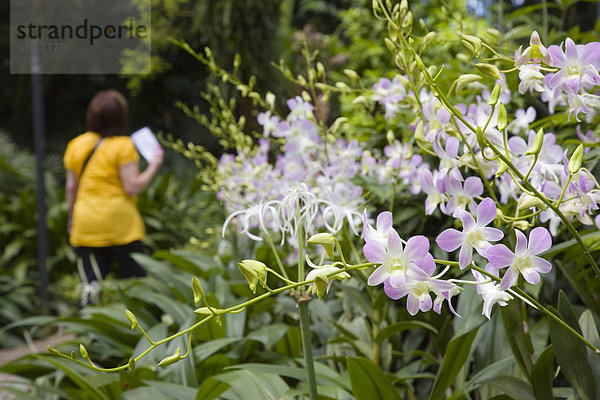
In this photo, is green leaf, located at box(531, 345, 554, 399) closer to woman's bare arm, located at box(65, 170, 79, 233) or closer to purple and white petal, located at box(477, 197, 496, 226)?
purple and white petal, located at box(477, 197, 496, 226)

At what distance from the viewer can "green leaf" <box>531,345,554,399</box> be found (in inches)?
33.0

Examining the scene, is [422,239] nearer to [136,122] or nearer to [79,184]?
[79,184]

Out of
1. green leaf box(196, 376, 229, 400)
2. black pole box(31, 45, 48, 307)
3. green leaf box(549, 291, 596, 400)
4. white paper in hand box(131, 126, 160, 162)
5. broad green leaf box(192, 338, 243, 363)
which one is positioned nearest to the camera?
green leaf box(549, 291, 596, 400)

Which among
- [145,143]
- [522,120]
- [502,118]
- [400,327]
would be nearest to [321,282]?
[502,118]

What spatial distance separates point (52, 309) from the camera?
3.96 meters

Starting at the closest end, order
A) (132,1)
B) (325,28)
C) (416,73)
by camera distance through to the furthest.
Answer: (416,73) → (132,1) → (325,28)

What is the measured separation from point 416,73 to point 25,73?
8310 mm

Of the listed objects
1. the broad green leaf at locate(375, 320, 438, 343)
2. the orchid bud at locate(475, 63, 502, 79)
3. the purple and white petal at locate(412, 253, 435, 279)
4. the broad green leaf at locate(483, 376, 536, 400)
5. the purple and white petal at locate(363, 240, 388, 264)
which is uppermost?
the orchid bud at locate(475, 63, 502, 79)

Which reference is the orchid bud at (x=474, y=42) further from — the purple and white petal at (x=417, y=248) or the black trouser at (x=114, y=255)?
the black trouser at (x=114, y=255)

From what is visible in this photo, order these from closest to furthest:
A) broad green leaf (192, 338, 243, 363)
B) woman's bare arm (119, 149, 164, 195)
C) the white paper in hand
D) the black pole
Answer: broad green leaf (192, 338, 243, 363)
the white paper in hand
woman's bare arm (119, 149, 164, 195)
the black pole

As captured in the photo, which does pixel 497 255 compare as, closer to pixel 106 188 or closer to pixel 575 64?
pixel 575 64

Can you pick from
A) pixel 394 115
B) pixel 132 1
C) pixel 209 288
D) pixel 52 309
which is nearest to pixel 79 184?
pixel 52 309

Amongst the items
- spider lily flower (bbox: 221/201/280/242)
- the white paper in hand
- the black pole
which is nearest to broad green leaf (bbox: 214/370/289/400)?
spider lily flower (bbox: 221/201/280/242)

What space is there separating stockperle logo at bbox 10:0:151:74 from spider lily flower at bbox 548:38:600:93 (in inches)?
240
